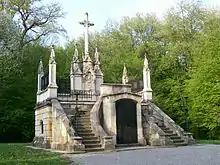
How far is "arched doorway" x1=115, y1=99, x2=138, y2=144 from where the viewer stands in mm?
20375

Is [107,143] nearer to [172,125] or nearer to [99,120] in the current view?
[99,120]

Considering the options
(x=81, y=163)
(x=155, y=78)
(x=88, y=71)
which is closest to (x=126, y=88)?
(x=88, y=71)

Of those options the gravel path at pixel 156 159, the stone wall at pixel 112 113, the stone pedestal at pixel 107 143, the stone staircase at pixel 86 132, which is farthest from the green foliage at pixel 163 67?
the gravel path at pixel 156 159

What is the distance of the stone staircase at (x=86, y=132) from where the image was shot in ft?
61.0

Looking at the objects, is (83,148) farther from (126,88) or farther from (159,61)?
(159,61)

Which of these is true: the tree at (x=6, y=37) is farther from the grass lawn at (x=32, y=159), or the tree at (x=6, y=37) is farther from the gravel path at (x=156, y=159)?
the gravel path at (x=156, y=159)

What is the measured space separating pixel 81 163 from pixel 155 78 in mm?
25293

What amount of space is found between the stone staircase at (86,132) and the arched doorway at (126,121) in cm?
163

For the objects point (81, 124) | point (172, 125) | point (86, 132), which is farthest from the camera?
point (172, 125)

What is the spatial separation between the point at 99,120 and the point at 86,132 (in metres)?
1.07

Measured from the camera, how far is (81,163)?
40.0 ft

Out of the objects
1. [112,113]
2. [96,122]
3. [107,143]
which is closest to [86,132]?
[96,122]

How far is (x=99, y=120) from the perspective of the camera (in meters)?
20.6

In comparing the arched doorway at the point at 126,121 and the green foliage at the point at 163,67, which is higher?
the green foliage at the point at 163,67
